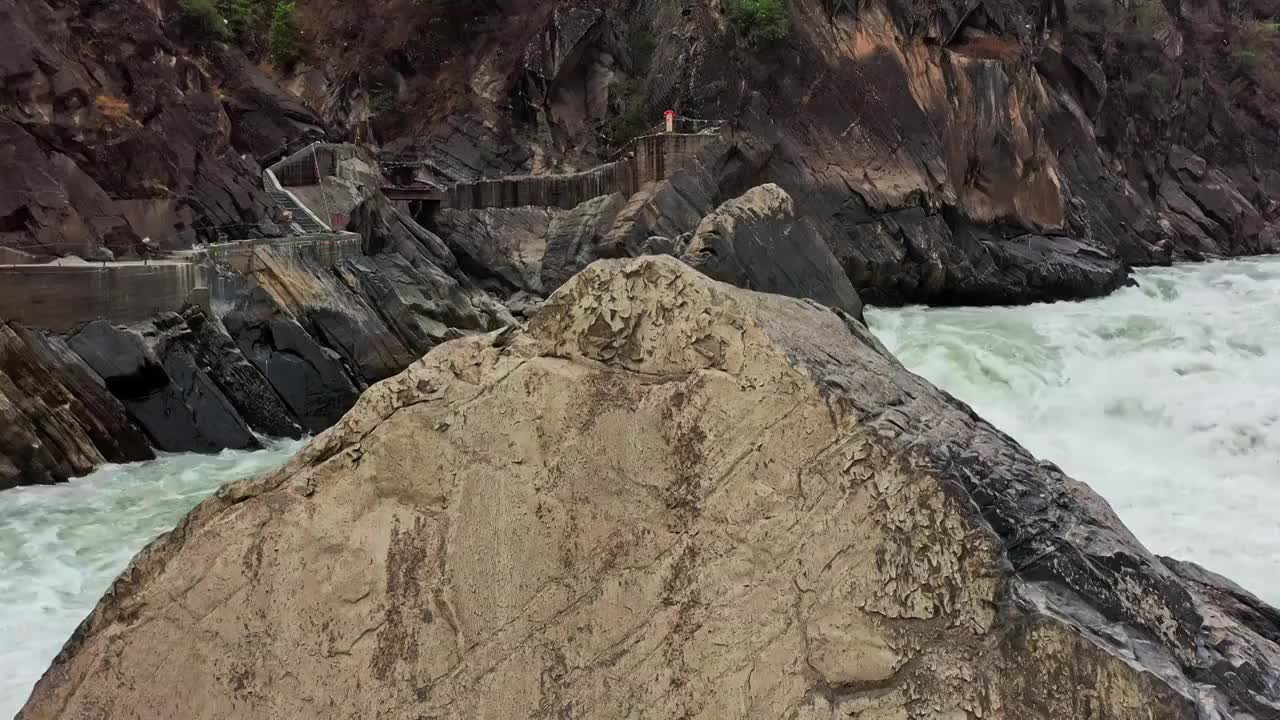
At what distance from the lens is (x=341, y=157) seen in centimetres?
2692

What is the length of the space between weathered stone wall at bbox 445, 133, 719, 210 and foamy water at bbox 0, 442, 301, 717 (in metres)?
15.5

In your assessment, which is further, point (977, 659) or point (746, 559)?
point (746, 559)

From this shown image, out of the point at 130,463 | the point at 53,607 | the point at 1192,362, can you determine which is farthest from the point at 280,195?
the point at 1192,362

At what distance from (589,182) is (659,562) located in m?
27.2

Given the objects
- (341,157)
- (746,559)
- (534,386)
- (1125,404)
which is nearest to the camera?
(746,559)

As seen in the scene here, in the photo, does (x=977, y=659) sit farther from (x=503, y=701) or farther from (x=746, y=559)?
(x=503, y=701)

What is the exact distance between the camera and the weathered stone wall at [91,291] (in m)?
14.0

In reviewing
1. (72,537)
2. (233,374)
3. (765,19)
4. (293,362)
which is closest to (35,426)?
(72,537)

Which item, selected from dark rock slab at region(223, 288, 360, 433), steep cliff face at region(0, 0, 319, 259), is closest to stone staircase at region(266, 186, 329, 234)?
steep cliff face at region(0, 0, 319, 259)

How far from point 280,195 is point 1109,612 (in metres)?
24.7

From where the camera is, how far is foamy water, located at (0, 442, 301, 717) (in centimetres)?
757

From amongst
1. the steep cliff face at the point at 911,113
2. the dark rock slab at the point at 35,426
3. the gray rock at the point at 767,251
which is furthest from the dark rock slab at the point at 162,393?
the steep cliff face at the point at 911,113

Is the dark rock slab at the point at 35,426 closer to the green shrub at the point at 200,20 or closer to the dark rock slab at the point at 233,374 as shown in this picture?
the dark rock slab at the point at 233,374

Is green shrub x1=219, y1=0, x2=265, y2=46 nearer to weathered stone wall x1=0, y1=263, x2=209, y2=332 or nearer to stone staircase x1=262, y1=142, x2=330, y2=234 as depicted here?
stone staircase x1=262, y1=142, x2=330, y2=234
